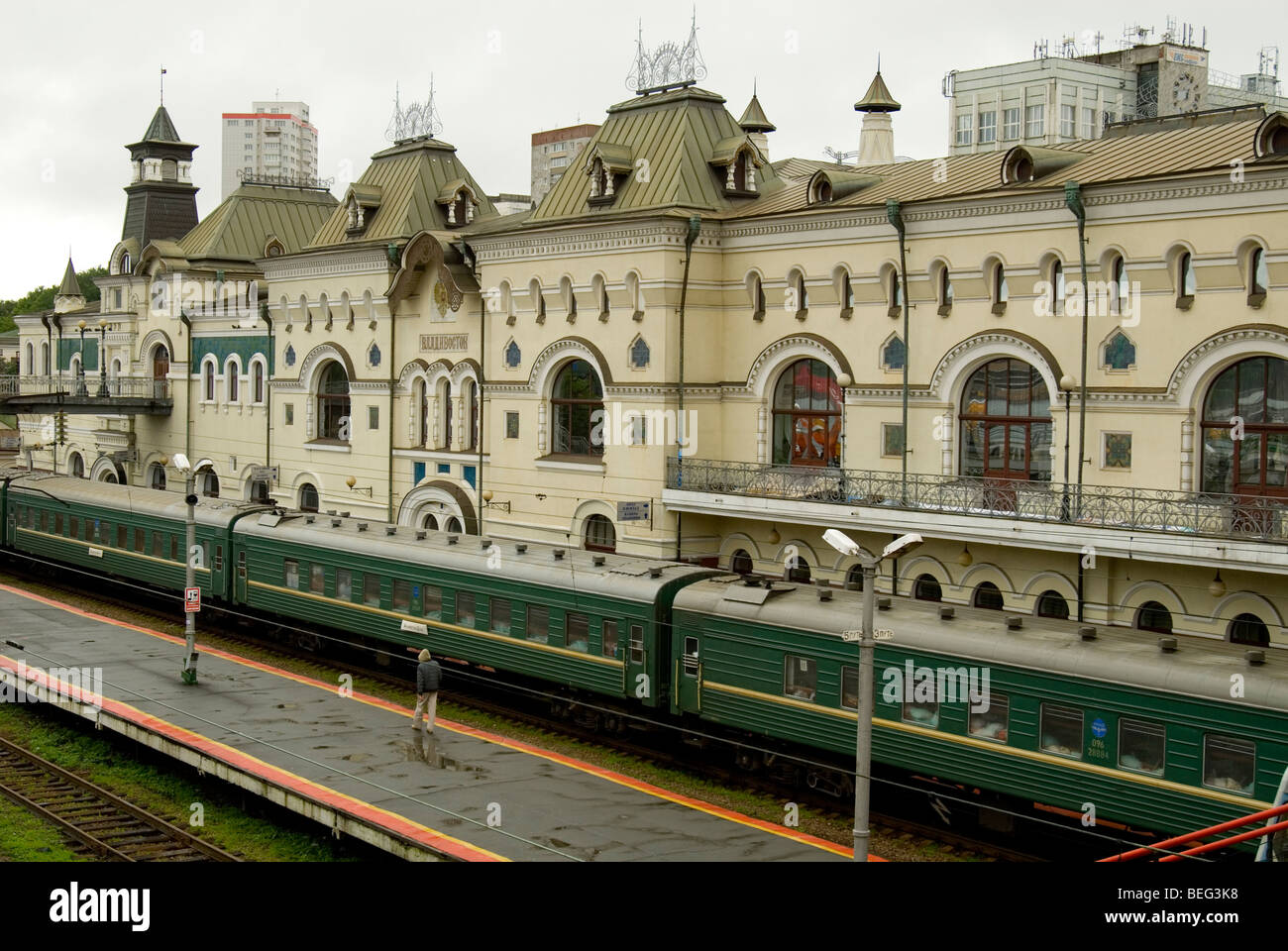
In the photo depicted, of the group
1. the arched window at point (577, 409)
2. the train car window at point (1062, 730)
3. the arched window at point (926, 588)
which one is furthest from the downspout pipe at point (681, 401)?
the train car window at point (1062, 730)

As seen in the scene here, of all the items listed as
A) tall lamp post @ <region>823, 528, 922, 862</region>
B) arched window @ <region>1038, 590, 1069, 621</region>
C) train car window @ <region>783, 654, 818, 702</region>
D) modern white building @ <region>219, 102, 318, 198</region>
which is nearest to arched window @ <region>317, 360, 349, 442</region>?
arched window @ <region>1038, 590, 1069, 621</region>

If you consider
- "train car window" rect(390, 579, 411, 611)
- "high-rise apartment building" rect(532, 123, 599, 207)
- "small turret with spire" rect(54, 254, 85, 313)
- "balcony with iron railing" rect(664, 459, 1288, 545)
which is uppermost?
"high-rise apartment building" rect(532, 123, 599, 207)

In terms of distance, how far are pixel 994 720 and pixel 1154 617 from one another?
8.24 m

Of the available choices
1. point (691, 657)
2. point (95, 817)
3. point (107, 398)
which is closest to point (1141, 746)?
point (691, 657)

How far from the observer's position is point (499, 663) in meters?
27.8

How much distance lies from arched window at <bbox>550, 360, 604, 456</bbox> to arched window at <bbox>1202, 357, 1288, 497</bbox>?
15357 mm

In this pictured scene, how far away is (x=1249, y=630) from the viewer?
25.2 metres

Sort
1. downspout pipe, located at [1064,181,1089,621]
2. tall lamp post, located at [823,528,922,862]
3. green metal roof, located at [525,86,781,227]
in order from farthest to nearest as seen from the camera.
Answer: green metal roof, located at [525,86,781,227] → downspout pipe, located at [1064,181,1089,621] → tall lamp post, located at [823,528,922,862]

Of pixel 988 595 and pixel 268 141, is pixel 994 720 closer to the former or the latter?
pixel 988 595

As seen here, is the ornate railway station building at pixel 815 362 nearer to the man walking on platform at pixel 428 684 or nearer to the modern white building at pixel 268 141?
the man walking on platform at pixel 428 684

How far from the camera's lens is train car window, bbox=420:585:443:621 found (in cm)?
2941

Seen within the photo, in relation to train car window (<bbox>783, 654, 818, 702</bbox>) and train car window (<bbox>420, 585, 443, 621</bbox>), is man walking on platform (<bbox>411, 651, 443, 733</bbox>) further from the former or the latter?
train car window (<bbox>783, 654, 818, 702</bbox>)

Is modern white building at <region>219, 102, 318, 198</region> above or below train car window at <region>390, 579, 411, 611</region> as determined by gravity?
above
